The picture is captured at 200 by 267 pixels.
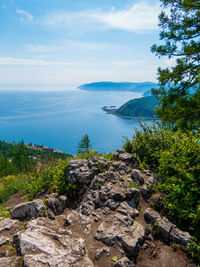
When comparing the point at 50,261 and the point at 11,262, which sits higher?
the point at 50,261

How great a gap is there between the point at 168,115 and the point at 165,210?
5.12 metres

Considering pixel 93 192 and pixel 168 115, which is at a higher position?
pixel 168 115

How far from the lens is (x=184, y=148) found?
5.35 metres

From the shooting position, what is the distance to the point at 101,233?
434 centimetres

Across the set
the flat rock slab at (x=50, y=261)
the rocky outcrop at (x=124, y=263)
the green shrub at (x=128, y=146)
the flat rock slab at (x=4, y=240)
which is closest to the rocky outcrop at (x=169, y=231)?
the rocky outcrop at (x=124, y=263)

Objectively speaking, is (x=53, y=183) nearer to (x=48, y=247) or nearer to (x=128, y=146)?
(x=128, y=146)

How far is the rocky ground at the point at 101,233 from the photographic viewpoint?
3544mm

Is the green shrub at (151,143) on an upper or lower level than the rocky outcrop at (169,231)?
upper

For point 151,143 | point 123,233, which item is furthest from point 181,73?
point 123,233

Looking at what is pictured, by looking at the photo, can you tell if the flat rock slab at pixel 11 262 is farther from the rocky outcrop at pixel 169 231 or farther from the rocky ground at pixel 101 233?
the rocky outcrop at pixel 169 231

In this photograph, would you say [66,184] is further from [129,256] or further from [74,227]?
[129,256]

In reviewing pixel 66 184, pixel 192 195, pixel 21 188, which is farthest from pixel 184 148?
pixel 21 188

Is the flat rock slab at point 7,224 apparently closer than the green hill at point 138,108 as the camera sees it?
Yes

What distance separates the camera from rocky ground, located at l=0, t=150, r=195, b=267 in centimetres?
354
